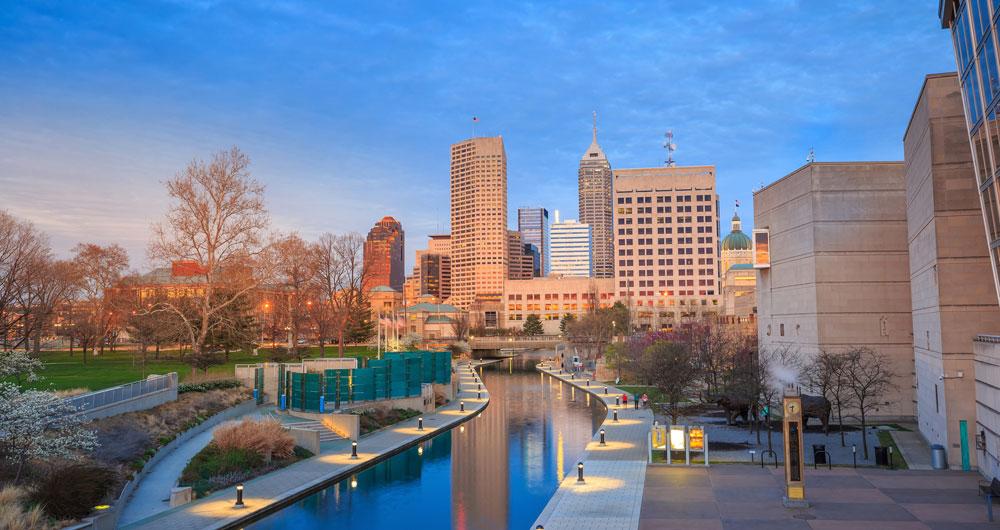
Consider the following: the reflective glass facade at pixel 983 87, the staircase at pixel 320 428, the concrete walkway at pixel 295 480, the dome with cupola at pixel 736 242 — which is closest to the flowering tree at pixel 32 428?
the concrete walkway at pixel 295 480

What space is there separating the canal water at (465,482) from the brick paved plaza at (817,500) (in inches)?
178

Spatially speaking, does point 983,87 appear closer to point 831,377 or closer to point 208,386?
point 831,377

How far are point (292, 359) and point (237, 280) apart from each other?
56.3 ft

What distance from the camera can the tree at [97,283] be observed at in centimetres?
7112

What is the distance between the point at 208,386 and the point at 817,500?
105 ft

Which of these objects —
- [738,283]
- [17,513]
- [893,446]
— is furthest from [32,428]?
[738,283]

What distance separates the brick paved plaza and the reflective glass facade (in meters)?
7.68

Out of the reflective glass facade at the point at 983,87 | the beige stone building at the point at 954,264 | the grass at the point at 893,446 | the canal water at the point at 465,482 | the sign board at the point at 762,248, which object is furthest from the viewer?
the sign board at the point at 762,248

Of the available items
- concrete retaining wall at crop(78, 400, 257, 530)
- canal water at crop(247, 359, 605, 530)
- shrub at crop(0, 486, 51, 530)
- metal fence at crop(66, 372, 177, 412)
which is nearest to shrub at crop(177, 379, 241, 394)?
concrete retaining wall at crop(78, 400, 257, 530)

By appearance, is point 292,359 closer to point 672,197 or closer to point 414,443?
point 414,443

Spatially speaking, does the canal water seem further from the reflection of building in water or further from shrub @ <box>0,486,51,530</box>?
shrub @ <box>0,486,51,530</box>

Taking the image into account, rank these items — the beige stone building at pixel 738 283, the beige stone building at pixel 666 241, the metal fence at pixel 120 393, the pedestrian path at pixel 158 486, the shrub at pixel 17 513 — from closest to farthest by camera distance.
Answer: the shrub at pixel 17 513
the pedestrian path at pixel 158 486
the metal fence at pixel 120 393
the beige stone building at pixel 738 283
the beige stone building at pixel 666 241

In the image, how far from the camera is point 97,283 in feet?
257

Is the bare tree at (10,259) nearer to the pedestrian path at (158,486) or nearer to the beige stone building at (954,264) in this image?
the pedestrian path at (158,486)
